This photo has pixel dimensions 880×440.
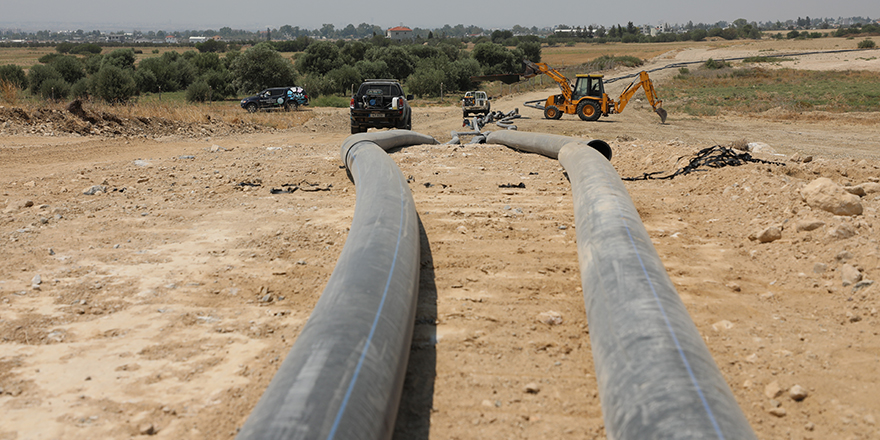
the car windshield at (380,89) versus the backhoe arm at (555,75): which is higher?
the backhoe arm at (555,75)

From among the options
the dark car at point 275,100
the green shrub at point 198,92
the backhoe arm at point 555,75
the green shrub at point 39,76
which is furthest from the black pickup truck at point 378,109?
the green shrub at point 39,76

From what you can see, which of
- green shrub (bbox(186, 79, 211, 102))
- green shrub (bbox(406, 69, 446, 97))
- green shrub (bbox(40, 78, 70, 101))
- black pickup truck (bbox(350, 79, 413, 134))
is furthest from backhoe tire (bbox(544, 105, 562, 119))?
green shrub (bbox(40, 78, 70, 101))

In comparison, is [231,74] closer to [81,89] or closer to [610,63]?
[81,89]

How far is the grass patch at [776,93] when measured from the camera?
98.7 feet

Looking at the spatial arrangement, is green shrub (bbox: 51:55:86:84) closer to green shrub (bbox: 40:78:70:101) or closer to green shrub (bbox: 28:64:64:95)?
green shrub (bbox: 28:64:64:95)

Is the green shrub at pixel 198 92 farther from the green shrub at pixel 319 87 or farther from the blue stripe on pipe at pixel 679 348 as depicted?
the blue stripe on pipe at pixel 679 348

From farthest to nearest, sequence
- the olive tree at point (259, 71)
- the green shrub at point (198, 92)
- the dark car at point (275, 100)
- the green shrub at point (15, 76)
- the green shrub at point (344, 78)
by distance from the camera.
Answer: the green shrub at point (344, 78), the olive tree at point (259, 71), the green shrub at point (198, 92), the green shrub at point (15, 76), the dark car at point (275, 100)

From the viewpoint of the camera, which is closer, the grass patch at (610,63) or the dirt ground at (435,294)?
the dirt ground at (435,294)

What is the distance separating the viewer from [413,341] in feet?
15.3

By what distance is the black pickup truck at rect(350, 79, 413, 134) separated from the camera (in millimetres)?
18781

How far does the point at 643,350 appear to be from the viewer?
3.47m

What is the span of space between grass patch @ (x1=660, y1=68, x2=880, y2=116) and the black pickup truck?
1739 centimetres

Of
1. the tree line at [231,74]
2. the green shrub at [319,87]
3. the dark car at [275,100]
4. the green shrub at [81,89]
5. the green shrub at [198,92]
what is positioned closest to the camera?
the dark car at [275,100]

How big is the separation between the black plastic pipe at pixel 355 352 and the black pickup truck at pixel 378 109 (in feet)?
45.2
